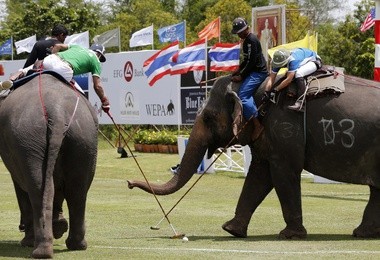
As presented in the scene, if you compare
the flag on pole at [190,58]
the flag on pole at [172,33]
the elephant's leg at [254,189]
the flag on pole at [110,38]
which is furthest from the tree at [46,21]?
the elephant's leg at [254,189]

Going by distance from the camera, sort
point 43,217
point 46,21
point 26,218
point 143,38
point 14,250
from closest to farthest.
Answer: point 43,217 → point 14,250 → point 26,218 → point 143,38 → point 46,21

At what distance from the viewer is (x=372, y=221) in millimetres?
15742

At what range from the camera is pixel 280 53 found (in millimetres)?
15773

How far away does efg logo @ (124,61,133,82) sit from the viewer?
43.7 metres

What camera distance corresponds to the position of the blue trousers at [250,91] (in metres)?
15.8

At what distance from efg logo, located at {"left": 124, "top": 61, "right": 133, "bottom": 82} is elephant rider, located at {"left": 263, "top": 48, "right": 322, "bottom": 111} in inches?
1101

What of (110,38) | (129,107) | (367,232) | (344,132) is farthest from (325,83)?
(110,38)

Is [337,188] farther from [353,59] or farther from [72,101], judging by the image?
[353,59]

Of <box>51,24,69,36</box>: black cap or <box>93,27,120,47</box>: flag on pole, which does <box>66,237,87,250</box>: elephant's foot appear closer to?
<box>51,24,69,36</box>: black cap

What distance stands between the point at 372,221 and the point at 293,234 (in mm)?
1174

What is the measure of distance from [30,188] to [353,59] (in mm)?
54861

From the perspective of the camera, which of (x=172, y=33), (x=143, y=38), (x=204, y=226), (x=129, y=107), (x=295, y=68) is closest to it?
(x=295, y=68)

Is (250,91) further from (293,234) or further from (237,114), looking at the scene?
(293,234)

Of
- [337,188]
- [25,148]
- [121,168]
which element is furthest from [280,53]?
[121,168]
